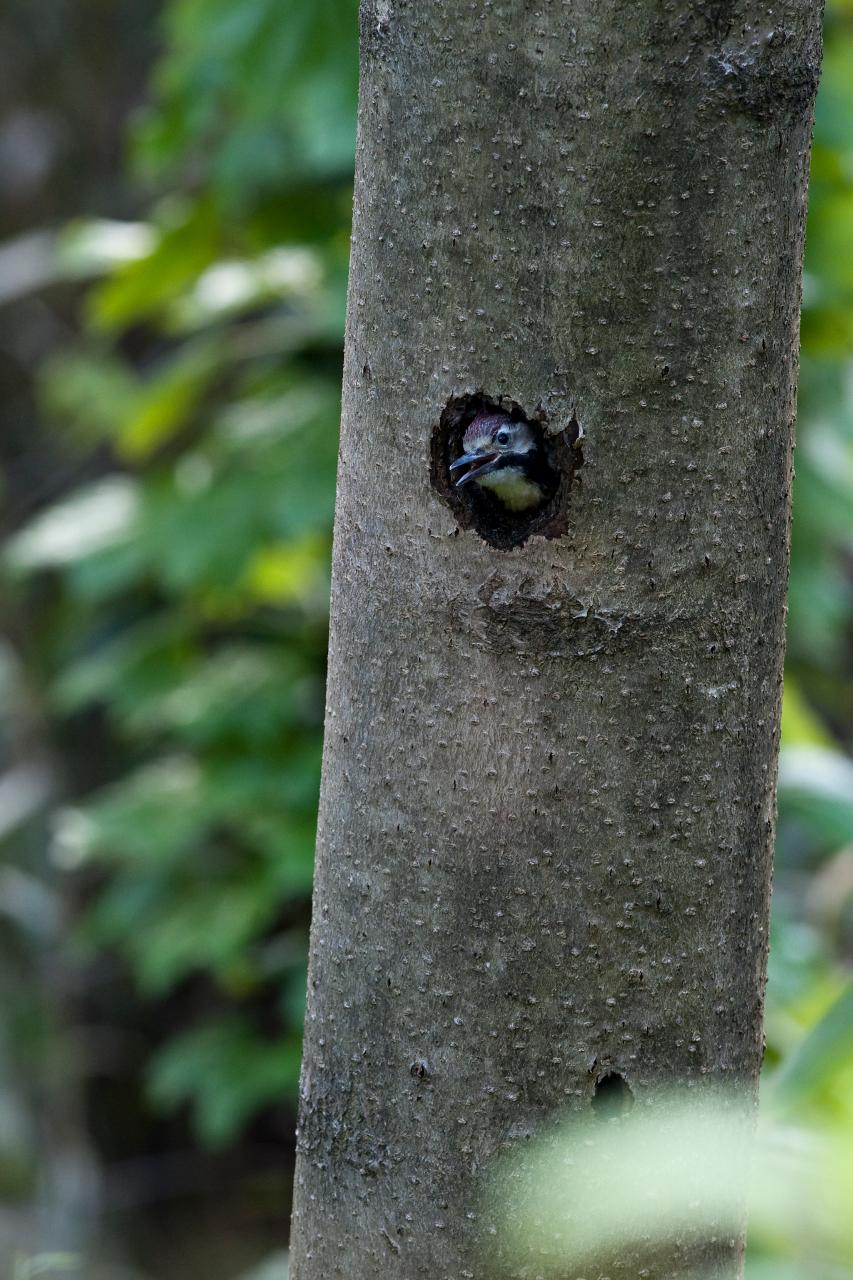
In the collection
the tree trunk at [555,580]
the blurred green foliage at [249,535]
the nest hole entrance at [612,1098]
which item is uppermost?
the blurred green foliage at [249,535]

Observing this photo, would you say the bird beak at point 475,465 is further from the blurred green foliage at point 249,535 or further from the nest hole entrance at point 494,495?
the blurred green foliage at point 249,535

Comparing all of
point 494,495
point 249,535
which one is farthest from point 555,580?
point 249,535

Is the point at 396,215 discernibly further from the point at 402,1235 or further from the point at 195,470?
the point at 195,470

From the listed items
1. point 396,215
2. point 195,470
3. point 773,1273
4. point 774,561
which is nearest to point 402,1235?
point 773,1273

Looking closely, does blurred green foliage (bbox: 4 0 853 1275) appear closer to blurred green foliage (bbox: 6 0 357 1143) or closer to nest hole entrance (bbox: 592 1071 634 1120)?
blurred green foliage (bbox: 6 0 357 1143)

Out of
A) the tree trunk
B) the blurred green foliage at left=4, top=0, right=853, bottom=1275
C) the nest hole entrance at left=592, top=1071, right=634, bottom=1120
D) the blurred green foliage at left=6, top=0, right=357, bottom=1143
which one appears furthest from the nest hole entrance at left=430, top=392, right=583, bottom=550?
the blurred green foliage at left=6, top=0, right=357, bottom=1143

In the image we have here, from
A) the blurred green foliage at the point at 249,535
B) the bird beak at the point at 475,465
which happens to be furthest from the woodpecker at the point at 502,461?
the blurred green foliage at the point at 249,535

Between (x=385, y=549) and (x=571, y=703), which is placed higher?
(x=385, y=549)

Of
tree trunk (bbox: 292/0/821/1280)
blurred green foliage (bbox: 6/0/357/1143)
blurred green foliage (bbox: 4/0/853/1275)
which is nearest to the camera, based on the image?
tree trunk (bbox: 292/0/821/1280)
